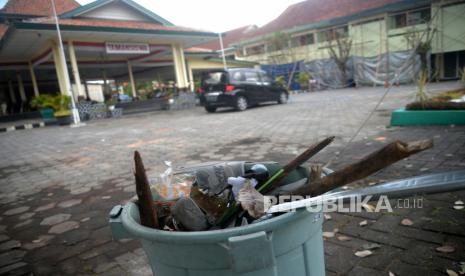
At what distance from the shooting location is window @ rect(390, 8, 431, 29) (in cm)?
1979

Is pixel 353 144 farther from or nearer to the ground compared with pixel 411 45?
nearer to the ground

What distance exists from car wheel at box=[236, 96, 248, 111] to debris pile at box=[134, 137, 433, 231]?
10.6 metres

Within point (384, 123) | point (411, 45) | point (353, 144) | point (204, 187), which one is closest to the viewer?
point (204, 187)

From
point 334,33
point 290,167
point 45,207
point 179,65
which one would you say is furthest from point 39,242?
point 334,33

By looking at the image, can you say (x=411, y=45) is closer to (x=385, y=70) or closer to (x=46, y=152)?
(x=385, y=70)

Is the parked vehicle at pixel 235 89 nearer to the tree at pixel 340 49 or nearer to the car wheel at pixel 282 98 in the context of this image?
the car wheel at pixel 282 98

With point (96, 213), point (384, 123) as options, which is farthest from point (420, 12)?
point (96, 213)

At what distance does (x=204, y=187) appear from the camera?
1.44 metres

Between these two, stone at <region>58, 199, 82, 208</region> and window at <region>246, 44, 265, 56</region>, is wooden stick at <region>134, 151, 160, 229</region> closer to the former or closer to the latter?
stone at <region>58, 199, 82, 208</region>

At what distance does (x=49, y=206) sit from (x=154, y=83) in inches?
979

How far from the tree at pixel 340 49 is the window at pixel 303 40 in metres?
2.09

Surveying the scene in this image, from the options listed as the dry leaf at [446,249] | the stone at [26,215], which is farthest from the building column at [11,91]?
the dry leaf at [446,249]

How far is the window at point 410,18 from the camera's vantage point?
779 inches

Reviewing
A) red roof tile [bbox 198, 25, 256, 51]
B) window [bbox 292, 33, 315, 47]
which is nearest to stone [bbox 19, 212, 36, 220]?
window [bbox 292, 33, 315, 47]
